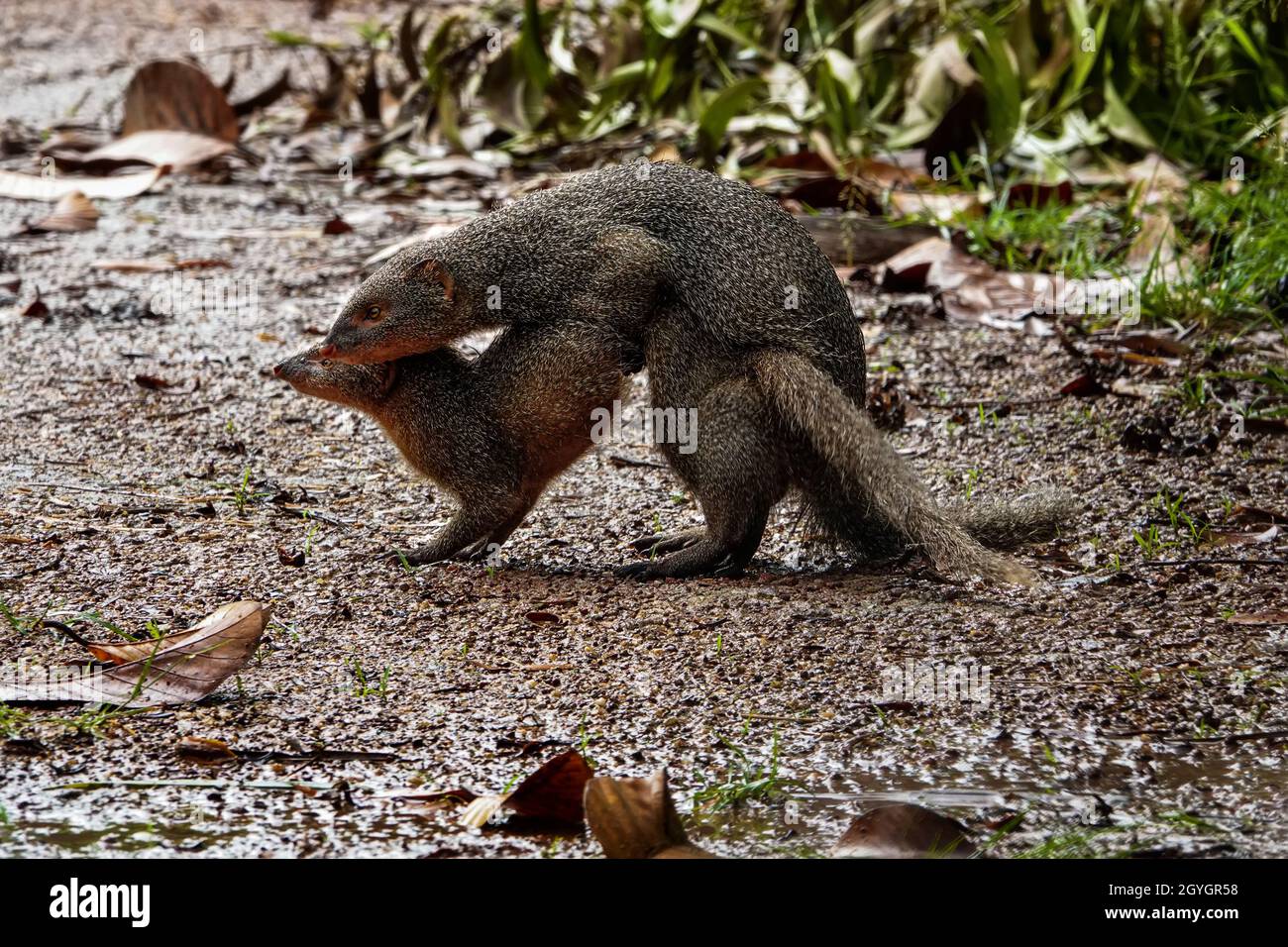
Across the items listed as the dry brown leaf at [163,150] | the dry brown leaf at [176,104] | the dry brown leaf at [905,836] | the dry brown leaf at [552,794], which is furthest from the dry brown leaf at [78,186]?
the dry brown leaf at [905,836]

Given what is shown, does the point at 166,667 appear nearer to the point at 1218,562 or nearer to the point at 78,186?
the point at 1218,562

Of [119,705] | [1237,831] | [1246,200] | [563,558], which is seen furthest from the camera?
[1246,200]

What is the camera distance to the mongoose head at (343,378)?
13.3ft

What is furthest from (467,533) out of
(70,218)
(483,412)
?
(70,218)

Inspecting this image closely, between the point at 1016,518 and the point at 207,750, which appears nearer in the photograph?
the point at 207,750

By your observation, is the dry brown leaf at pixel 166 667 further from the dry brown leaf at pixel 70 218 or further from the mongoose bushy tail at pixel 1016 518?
the dry brown leaf at pixel 70 218

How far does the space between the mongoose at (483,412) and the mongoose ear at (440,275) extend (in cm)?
18

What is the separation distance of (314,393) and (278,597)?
681 millimetres

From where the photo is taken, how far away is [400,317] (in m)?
4.00

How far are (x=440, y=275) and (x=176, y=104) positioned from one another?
16.2ft

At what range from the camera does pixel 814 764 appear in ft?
9.36

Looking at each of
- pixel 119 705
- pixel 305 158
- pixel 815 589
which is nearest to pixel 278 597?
pixel 119 705

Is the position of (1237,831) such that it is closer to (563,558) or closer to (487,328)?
(563,558)

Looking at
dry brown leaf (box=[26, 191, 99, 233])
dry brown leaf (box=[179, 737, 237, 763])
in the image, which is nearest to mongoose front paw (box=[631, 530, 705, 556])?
dry brown leaf (box=[179, 737, 237, 763])
